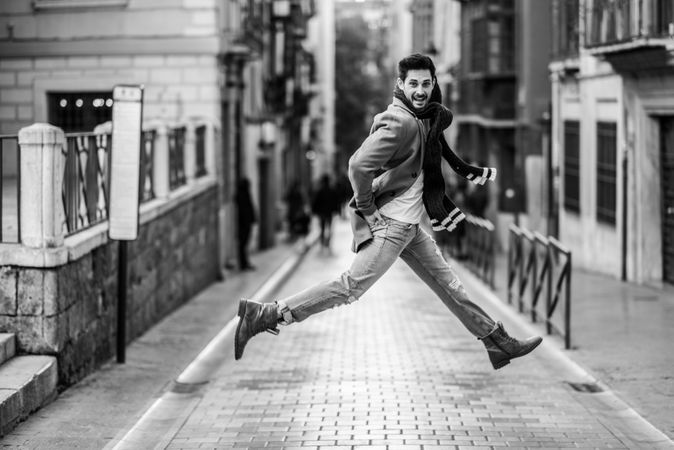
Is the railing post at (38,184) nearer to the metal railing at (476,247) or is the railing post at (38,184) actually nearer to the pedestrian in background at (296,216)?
the metal railing at (476,247)

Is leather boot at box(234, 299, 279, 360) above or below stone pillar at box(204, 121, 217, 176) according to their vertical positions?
below

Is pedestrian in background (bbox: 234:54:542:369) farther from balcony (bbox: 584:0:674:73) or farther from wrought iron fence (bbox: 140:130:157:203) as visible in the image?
balcony (bbox: 584:0:674:73)

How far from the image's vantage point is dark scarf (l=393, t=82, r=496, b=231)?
7.40 metres

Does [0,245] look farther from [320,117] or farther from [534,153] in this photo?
[320,117]

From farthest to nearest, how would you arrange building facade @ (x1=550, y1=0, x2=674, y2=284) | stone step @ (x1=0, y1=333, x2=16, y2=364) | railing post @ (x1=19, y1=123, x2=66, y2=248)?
1. building facade @ (x1=550, y1=0, x2=674, y2=284)
2. railing post @ (x1=19, y1=123, x2=66, y2=248)
3. stone step @ (x1=0, y1=333, x2=16, y2=364)

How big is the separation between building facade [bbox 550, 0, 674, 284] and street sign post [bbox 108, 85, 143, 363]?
7.88 meters

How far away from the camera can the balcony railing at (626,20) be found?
17.0 m

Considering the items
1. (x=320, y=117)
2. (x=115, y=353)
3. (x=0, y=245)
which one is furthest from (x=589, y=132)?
(x=320, y=117)

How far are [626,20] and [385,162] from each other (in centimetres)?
1196

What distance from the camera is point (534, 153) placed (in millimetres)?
29172

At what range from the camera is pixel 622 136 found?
19.9 m

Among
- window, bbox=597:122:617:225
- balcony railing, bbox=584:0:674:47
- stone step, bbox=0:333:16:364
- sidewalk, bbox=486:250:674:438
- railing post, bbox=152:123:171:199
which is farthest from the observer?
window, bbox=597:122:617:225

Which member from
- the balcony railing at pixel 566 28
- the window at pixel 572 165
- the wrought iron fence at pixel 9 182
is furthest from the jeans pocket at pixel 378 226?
the window at pixel 572 165

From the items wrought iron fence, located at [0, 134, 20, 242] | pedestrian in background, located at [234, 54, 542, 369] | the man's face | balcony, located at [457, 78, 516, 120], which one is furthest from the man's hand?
balcony, located at [457, 78, 516, 120]
